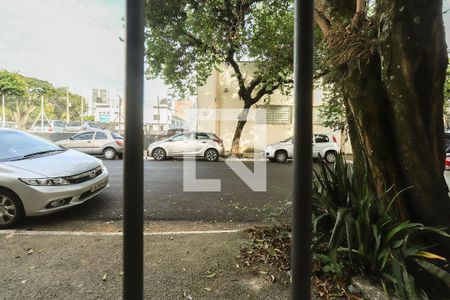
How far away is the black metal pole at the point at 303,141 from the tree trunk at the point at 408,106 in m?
1.73

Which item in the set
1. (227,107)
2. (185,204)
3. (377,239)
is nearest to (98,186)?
(185,204)

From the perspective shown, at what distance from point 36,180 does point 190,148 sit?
9.52 metres

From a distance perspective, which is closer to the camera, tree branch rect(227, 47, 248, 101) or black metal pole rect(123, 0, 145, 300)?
black metal pole rect(123, 0, 145, 300)

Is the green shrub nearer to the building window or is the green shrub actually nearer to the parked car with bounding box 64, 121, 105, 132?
the building window

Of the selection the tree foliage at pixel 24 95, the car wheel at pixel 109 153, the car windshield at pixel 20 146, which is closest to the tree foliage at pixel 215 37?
the car wheel at pixel 109 153

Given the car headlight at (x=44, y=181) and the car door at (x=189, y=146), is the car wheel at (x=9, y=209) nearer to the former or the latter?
the car headlight at (x=44, y=181)

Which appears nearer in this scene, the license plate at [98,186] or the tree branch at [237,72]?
the license plate at [98,186]

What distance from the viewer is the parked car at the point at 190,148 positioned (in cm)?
1350

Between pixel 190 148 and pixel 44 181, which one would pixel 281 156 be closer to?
pixel 190 148

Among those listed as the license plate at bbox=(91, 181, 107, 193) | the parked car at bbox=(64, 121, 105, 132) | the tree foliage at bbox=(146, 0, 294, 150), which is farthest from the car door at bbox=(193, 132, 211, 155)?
the parked car at bbox=(64, 121, 105, 132)

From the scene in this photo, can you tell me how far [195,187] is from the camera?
23.6ft

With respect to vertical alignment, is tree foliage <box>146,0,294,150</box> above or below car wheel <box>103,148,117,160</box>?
above

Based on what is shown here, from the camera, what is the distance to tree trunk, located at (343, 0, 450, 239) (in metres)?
2.33

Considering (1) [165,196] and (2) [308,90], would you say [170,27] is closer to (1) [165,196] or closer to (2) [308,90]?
(1) [165,196]
